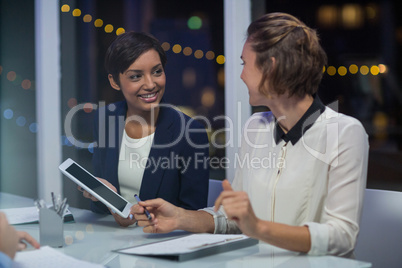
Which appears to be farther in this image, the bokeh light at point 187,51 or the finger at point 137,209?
the bokeh light at point 187,51

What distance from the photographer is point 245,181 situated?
165 cm

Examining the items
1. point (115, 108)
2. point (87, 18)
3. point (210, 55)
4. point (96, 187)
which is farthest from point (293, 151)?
point (87, 18)

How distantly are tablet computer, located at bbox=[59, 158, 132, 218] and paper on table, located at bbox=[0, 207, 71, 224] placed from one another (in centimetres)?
28

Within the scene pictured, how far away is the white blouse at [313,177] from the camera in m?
1.26

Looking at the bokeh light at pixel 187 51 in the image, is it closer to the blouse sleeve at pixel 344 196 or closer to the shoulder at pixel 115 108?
the shoulder at pixel 115 108

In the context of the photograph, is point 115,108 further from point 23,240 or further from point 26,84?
point 26,84

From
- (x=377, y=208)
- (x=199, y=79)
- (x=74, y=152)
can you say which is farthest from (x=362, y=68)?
(x=377, y=208)

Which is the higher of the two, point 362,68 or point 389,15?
point 389,15

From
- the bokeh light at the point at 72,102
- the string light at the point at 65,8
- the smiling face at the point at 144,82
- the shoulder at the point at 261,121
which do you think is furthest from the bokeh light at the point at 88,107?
the shoulder at the point at 261,121

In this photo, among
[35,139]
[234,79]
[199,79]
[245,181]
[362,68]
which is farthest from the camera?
[362,68]

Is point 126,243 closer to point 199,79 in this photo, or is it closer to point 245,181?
point 245,181

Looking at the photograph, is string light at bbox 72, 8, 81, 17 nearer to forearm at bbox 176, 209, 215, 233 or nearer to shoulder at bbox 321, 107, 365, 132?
forearm at bbox 176, 209, 215, 233

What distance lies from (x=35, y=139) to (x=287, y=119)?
92.7 inches

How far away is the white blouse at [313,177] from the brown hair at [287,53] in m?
0.15
